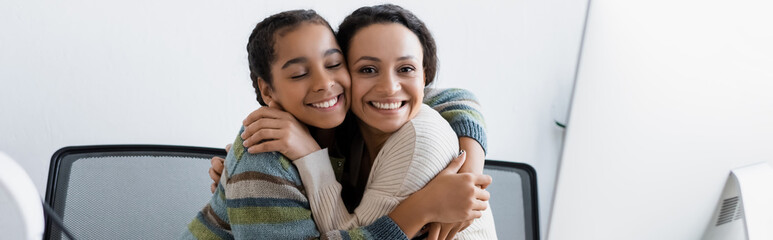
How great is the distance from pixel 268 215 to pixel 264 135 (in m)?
0.09

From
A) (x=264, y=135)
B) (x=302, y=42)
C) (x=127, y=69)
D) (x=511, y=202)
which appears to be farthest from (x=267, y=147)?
(x=127, y=69)

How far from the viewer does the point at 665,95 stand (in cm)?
102

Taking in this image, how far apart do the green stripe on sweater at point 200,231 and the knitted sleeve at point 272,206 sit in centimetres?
8

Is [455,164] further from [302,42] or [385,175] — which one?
[302,42]

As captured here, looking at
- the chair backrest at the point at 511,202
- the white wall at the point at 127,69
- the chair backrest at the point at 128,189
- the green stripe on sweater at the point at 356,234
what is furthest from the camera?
the white wall at the point at 127,69

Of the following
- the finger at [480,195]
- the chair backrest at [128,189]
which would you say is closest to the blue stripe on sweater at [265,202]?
the finger at [480,195]

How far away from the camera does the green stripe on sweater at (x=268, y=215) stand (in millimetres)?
841

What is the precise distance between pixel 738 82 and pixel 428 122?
0.42m

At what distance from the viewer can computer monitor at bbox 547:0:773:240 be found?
97 centimetres

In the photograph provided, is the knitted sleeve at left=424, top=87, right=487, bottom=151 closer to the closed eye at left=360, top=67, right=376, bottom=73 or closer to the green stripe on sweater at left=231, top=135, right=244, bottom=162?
the closed eye at left=360, top=67, right=376, bottom=73

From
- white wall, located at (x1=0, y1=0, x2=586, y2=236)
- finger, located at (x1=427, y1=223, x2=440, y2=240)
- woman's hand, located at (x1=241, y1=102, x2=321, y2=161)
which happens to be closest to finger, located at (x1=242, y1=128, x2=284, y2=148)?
woman's hand, located at (x1=241, y1=102, x2=321, y2=161)

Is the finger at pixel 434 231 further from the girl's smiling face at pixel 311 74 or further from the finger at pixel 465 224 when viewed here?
the girl's smiling face at pixel 311 74

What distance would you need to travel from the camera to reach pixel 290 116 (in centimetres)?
90

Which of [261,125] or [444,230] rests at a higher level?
[261,125]
